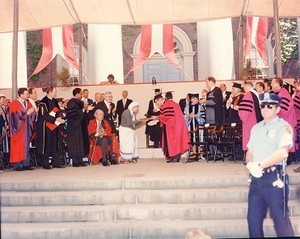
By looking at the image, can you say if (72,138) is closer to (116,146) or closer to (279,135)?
(116,146)

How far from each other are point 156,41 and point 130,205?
9.49m

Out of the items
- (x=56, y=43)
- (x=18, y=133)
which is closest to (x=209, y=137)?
(x=18, y=133)

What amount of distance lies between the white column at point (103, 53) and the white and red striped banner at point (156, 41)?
1.99 m

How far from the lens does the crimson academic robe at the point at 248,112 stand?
32.8ft

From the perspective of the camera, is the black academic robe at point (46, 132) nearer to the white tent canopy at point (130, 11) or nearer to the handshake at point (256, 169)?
the white tent canopy at point (130, 11)

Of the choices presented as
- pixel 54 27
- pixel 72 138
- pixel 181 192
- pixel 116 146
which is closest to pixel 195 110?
pixel 116 146

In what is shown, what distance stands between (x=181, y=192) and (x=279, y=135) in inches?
119

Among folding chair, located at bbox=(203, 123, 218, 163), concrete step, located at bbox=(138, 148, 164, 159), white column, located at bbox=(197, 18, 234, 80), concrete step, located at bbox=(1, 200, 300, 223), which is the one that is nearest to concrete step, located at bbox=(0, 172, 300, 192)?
concrete step, located at bbox=(1, 200, 300, 223)

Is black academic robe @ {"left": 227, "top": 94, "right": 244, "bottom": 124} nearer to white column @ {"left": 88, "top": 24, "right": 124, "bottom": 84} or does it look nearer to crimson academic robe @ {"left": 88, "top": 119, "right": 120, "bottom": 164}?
crimson academic robe @ {"left": 88, "top": 119, "right": 120, "bottom": 164}

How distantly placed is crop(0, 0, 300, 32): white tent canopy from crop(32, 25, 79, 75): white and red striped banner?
0.40m

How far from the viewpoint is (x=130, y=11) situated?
50.7 ft

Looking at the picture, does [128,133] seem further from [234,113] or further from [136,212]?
[136,212]

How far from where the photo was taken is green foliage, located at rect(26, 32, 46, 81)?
22906 millimetres

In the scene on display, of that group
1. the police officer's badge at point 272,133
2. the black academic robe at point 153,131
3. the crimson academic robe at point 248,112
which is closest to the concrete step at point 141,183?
the crimson academic robe at point 248,112
